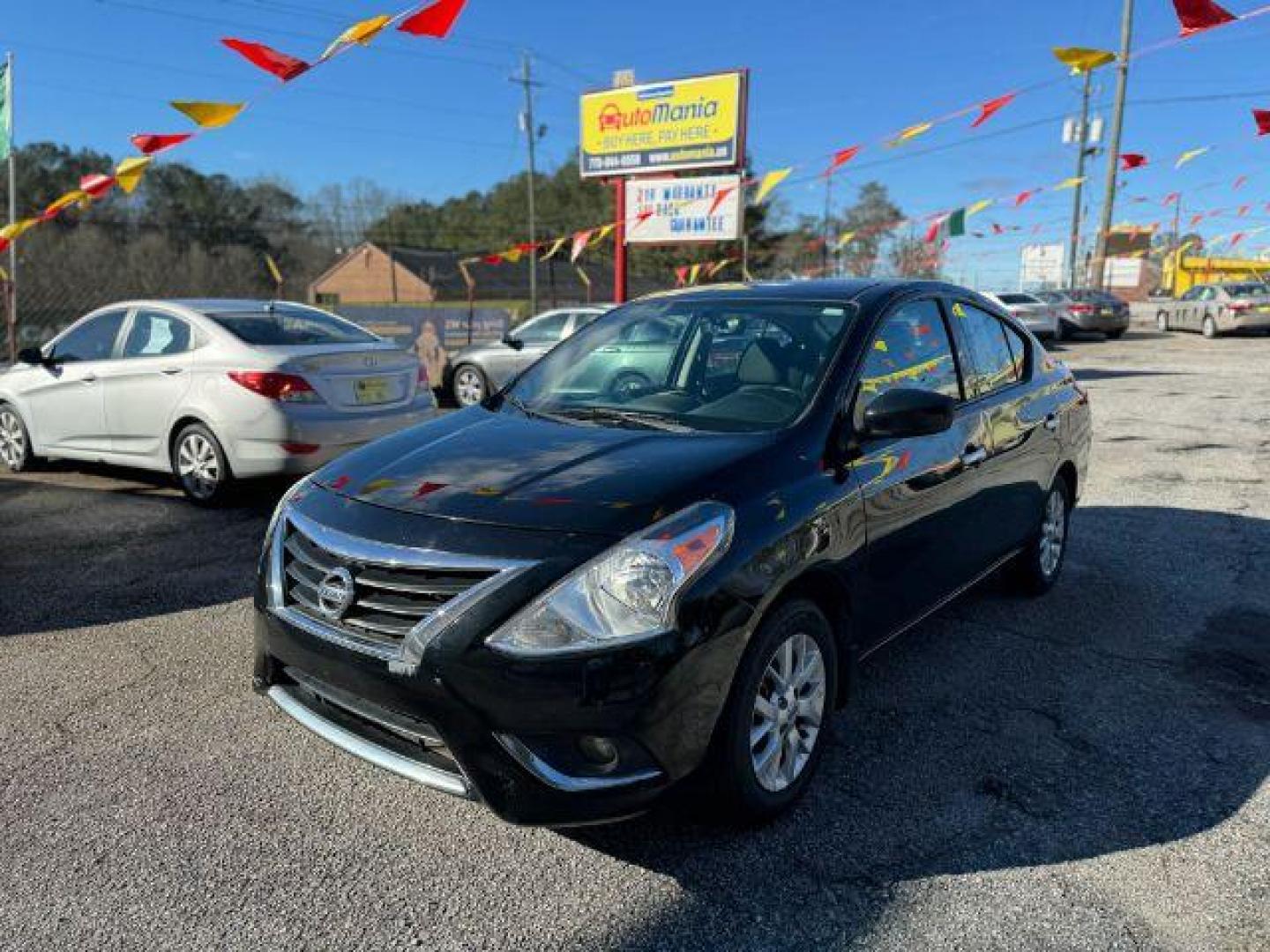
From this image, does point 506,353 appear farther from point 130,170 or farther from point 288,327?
point 288,327

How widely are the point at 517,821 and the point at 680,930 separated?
502 mm

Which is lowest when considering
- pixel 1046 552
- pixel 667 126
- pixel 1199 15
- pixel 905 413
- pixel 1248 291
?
pixel 1046 552

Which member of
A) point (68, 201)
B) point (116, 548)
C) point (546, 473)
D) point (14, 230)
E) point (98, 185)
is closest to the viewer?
point (546, 473)

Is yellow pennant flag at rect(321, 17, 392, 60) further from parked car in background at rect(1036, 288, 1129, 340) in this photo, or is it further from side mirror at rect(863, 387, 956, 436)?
parked car in background at rect(1036, 288, 1129, 340)

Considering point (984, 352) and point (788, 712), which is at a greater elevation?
point (984, 352)

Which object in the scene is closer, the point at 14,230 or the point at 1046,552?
the point at 1046,552

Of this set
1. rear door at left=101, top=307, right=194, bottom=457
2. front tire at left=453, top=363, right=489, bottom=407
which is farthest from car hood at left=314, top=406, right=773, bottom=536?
front tire at left=453, top=363, right=489, bottom=407

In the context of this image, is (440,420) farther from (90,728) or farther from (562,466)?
(90,728)

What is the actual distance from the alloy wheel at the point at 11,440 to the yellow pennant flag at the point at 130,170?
2321 millimetres

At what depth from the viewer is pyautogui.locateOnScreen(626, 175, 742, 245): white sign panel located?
57.2 ft

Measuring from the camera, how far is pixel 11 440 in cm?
804

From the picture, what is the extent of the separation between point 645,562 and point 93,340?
6739mm

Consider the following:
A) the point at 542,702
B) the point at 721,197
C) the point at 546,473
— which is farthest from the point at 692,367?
the point at 721,197

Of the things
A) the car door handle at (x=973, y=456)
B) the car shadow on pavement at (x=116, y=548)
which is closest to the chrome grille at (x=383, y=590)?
the car door handle at (x=973, y=456)
